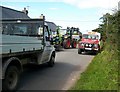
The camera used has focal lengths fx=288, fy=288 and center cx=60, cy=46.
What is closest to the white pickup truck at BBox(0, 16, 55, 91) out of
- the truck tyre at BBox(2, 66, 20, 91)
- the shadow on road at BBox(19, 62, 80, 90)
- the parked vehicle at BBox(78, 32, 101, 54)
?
the truck tyre at BBox(2, 66, 20, 91)

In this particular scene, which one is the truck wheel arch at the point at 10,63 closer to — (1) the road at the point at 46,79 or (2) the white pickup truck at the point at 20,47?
(2) the white pickup truck at the point at 20,47

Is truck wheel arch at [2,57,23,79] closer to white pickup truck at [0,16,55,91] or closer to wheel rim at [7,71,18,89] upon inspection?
white pickup truck at [0,16,55,91]

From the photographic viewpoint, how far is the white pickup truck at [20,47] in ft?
28.7

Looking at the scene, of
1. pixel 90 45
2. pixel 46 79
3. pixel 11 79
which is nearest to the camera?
pixel 11 79

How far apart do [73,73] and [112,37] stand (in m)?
3.28

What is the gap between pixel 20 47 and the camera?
32.0 feet

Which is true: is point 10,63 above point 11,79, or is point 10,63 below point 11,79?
above

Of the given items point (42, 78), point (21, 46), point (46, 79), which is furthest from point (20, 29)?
point (21, 46)

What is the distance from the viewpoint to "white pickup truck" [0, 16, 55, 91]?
8.76 meters

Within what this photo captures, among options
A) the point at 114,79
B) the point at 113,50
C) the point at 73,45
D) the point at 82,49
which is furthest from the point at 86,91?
the point at 73,45

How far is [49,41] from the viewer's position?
1443cm

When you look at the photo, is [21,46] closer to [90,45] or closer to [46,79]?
[46,79]

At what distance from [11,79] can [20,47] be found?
117cm

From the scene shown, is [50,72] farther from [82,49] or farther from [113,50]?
[82,49]
